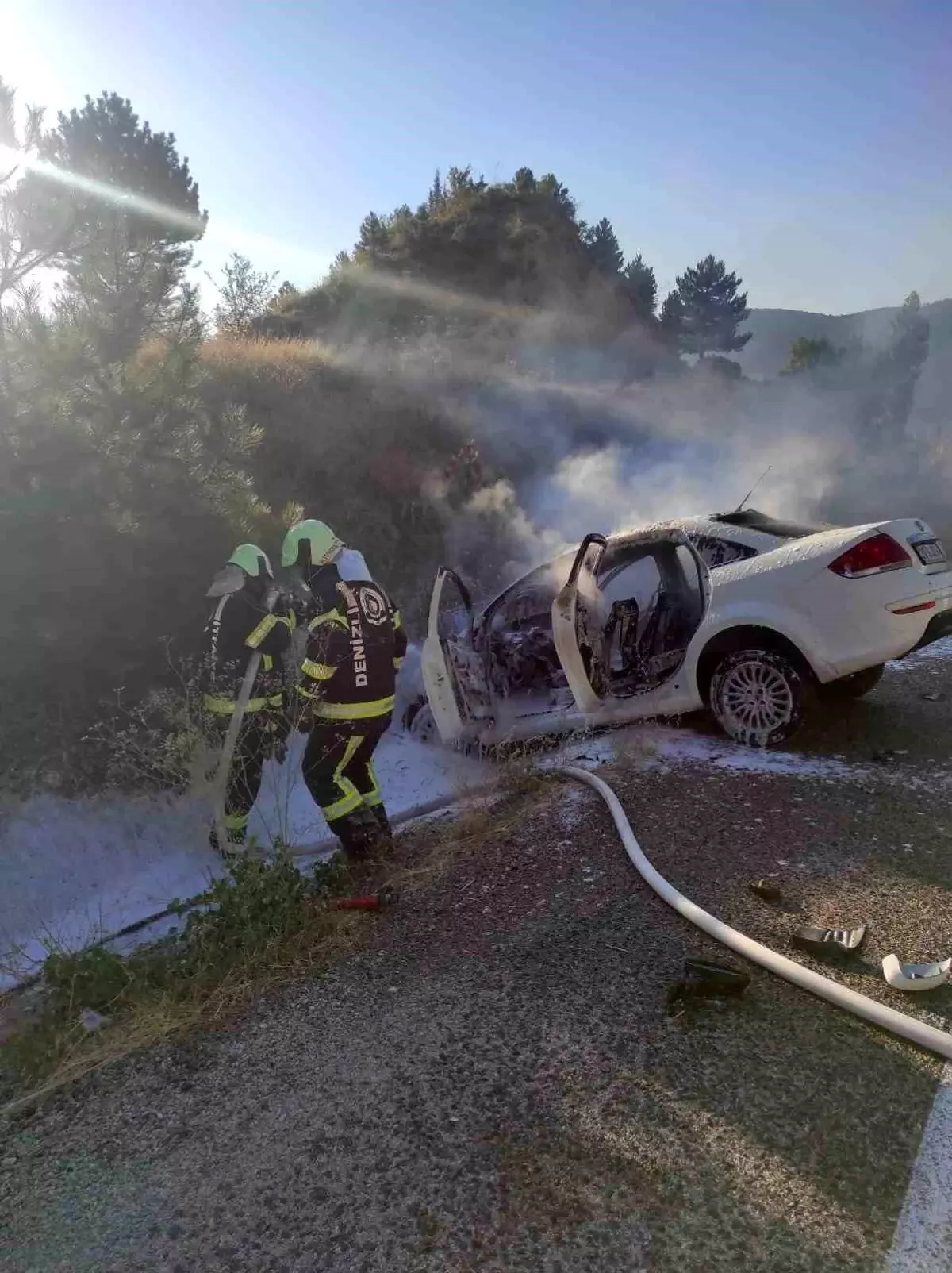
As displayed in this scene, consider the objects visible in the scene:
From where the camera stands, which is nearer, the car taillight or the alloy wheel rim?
the car taillight

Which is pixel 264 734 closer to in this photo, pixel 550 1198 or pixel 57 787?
pixel 57 787

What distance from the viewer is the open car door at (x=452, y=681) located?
6348mm

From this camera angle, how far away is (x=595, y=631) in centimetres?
604

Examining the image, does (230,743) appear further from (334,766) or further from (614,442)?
(614,442)

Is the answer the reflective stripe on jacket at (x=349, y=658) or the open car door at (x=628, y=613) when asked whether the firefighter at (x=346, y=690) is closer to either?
the reflective stripe on jacket at (x=349, y=658)

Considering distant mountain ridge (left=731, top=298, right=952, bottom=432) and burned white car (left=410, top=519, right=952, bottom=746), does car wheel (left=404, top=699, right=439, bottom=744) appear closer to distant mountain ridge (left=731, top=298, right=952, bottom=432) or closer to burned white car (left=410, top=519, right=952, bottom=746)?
burned white car (left=410, top=519, right=952, bottom=746)

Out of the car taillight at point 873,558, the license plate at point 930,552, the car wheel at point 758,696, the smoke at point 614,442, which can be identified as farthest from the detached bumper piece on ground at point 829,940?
the smoke at point 614,442

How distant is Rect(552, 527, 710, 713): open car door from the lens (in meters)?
5.82

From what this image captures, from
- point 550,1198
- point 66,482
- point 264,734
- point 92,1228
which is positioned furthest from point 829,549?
point 66,482

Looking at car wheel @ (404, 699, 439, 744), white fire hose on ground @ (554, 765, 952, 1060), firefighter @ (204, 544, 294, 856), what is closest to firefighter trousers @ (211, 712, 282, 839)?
firefighter @ (204, 544, 294, 856)

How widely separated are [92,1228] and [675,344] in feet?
118

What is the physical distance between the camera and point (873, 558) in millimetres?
4809

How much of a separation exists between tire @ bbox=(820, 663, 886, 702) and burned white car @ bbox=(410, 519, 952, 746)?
10 mm

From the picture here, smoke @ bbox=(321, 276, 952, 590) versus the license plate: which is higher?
smoke @ bbox=(321, 276, 952, 590)
